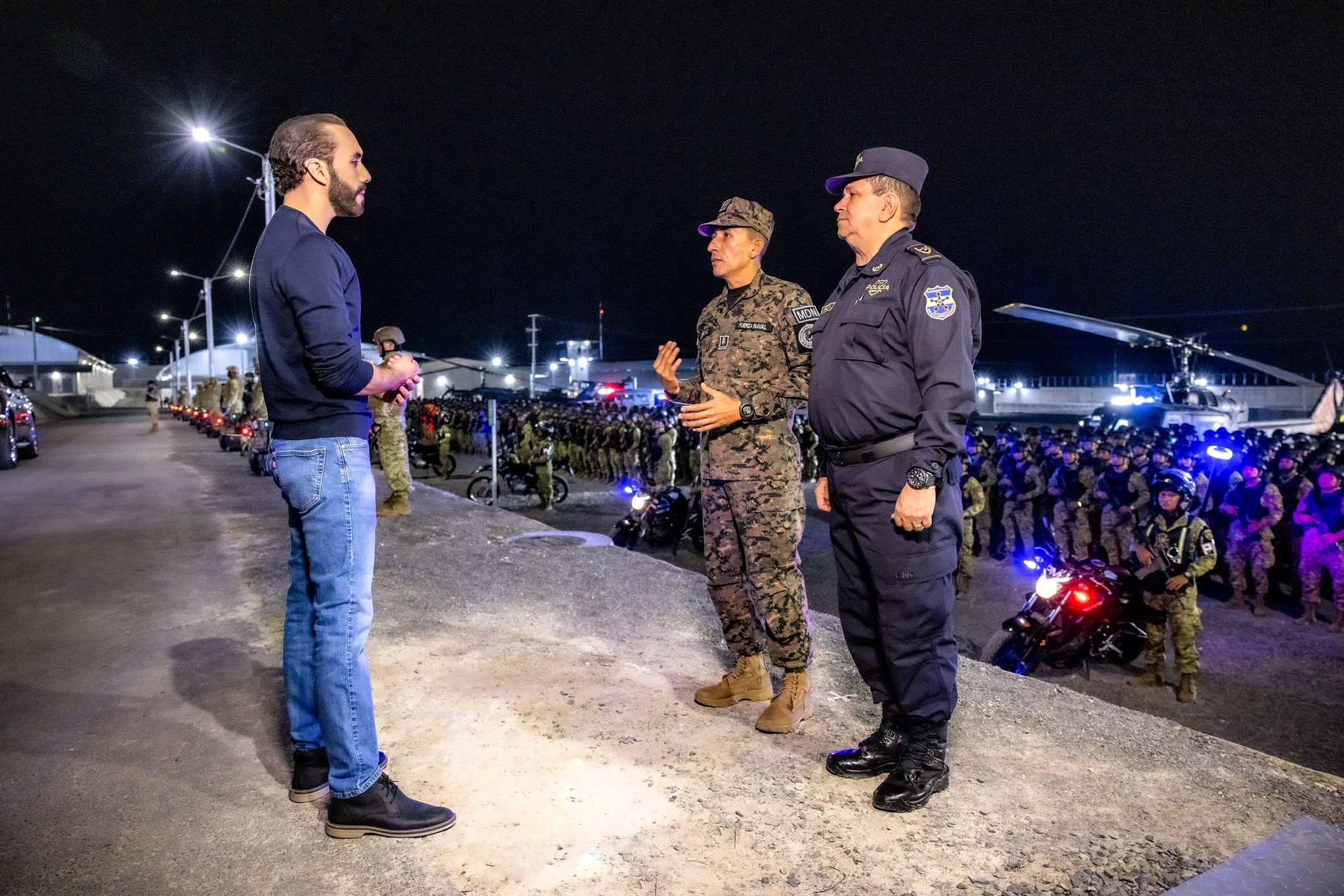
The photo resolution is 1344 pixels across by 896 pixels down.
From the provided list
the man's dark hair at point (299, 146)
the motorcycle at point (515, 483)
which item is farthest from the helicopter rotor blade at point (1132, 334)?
the man's dark hair at point (299, 146)

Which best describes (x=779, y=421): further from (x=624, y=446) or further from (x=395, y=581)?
(x=624, y=446)

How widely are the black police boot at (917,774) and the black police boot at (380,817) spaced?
129 cm

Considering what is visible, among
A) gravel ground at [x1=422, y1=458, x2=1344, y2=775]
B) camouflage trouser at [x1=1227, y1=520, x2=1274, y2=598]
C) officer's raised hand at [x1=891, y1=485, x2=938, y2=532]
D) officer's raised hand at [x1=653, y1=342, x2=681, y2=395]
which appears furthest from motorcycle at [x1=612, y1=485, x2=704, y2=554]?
officer's raised hand at [x1=891, y1=485, x2=938, y2=532]

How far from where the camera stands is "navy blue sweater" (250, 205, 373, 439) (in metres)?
2.08

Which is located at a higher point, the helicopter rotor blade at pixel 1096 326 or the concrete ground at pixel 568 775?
the helicopter rotor blade at pixel 1096 326

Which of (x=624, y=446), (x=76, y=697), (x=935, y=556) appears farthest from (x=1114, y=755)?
(x=624, y=446)

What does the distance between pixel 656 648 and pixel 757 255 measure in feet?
6.25

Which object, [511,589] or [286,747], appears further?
[511,589]

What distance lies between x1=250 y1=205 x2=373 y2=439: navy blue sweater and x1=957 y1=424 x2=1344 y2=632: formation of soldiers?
6522mm

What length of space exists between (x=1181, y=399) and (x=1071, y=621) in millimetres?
16202

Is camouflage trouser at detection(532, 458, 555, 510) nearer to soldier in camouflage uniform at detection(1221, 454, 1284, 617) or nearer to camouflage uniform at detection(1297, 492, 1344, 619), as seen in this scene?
soldier in camouflage uniform at detection(1221, 454, 1284, 617)

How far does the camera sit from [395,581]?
510 centimetres

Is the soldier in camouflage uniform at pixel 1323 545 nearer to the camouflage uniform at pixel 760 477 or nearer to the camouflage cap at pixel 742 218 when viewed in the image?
the camouflage uniform at pixel 760 477

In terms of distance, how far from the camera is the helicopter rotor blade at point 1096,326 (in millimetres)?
16625
